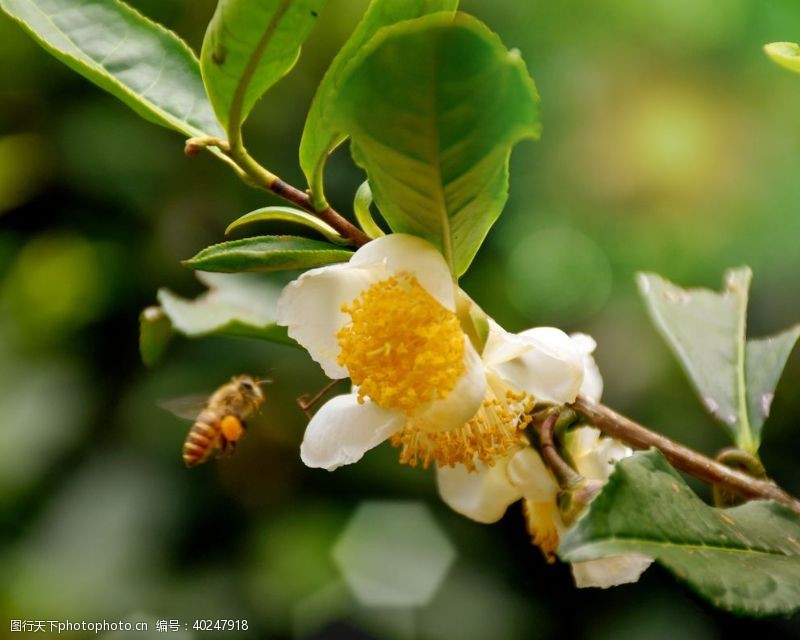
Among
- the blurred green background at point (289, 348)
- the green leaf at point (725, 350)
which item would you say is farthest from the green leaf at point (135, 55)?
the blurred green background at point (289, 348)

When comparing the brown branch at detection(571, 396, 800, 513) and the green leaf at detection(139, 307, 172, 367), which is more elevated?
the brown branch at detection(571, 396, 800, 513)

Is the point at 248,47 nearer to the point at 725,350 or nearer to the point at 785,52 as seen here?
the point at 785,52

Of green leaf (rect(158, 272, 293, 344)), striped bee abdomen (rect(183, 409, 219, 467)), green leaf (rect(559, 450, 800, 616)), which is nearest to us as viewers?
green leaf (rect(559, 450, 800, 616))

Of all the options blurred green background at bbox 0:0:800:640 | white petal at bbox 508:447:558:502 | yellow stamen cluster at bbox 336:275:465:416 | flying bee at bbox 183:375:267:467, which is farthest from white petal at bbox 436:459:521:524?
blurred green background at bbox 0:0:800:640

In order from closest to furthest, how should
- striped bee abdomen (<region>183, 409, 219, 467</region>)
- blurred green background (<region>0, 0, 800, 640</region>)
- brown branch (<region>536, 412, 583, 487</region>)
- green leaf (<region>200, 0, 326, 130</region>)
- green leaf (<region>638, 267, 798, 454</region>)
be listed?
1. green leaf (<region>200, 0, 326, 130</region>)
2. brown branch (<region>536, 412, 583, 487</region>)
3. green leaf (<region>638, 267, 798, 454</region>)
4. striped bee abdomen (<region>183, 409, 219, 467</region>)
5. blurred green background (<region>0, 0, 800, 640</region>)

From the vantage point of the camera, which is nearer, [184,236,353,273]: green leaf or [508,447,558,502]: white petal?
[184,236,353,273]: green leaf

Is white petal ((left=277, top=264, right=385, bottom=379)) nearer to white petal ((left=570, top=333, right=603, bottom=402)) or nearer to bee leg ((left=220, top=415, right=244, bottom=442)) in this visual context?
white petal ((left=570, top=333, right=603, bottom=402))

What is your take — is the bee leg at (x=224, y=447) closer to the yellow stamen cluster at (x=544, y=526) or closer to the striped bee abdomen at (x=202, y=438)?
the striped bee abdomen at (x=202, y=438)
